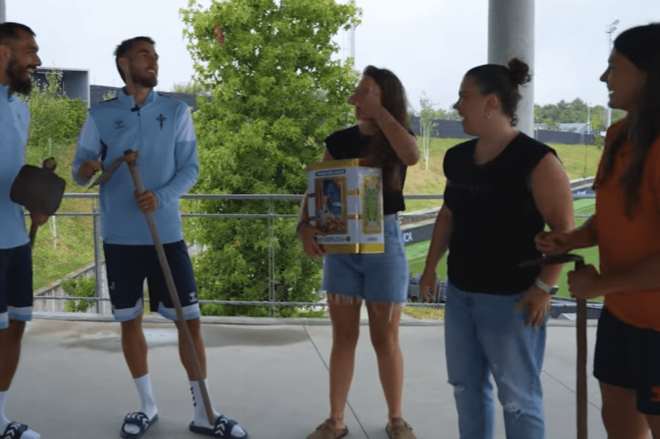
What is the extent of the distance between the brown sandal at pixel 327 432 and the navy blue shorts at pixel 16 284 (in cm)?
115

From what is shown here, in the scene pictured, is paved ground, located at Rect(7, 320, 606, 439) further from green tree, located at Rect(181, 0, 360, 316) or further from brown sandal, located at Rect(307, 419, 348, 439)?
green tree, located at Rect(181, 0, 360, 316)

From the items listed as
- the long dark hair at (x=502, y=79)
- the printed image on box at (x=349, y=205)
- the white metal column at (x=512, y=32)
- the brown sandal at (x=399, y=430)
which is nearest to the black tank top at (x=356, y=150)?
the printed image on box at (x=349, y=205)

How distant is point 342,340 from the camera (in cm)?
271

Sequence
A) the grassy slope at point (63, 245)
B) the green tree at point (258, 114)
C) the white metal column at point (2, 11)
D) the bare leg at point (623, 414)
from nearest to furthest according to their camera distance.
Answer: the bare leg at point (623, 414)
the white metal column at point (2, 11)
the green tree at point (258, 114)
the grassy slope at point (63, 245)

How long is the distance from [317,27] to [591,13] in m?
33.6

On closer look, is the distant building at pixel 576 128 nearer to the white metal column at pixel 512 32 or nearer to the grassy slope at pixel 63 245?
the grassy slope at pixel 63 245

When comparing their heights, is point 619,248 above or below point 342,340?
above

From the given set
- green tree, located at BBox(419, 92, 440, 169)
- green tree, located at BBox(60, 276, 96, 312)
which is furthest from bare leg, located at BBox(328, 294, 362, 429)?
green tree, located at BBox(419, 92, 440, 169)

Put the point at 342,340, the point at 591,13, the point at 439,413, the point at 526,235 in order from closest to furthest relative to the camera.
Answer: the point at 526,235 < the point at 342,340 < the point at 439,413 < the point at 591,13

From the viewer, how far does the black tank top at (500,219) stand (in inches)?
72.9

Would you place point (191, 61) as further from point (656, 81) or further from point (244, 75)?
point (656, 81)

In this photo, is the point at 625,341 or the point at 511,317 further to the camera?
the point at 511,317

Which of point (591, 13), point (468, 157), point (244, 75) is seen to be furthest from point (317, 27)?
point (591, 13)

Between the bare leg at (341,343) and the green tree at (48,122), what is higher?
the green tree at (48,122)
